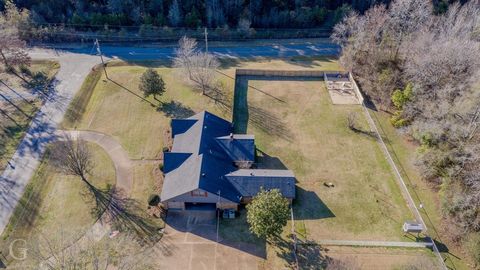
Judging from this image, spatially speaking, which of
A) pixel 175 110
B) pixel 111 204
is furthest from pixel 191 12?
pixel 111 204

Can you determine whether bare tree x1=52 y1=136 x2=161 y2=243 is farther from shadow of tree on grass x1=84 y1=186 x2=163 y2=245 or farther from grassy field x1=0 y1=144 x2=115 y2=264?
grassy field x1=0 y1=144 x2=115 y2=264

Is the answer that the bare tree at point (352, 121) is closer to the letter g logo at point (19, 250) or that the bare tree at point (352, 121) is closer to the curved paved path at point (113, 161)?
the curved paved path at point (113, 161)

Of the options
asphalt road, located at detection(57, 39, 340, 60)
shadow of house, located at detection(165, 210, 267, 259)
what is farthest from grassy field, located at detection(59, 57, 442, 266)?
asphalt road, located at detection(57, 39, 340, 60)

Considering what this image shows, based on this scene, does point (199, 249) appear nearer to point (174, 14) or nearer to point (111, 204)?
point (111, 204)

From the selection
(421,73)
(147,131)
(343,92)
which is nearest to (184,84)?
(147,131)

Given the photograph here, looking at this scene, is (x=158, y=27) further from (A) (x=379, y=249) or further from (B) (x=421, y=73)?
(A) (x=379, y=249)

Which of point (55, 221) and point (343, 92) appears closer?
point (55, 221)
